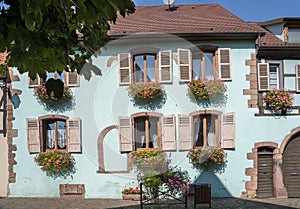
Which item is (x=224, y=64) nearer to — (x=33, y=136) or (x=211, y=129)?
(x=211, y=129)

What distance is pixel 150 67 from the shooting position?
9.02 meters

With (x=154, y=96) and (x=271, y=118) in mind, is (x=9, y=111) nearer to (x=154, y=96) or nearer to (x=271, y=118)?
(x=154, y=96)

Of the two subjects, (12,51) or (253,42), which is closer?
(12,51)

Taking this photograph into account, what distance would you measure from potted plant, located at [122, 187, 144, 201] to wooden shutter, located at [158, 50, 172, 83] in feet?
10.6

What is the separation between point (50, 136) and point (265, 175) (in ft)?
21.5

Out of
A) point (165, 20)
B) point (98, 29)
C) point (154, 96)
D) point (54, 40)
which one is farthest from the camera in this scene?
point (165, 20)

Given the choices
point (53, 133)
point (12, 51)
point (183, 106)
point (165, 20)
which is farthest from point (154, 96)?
point (12, 51)

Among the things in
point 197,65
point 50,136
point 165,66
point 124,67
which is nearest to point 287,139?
point 197,65

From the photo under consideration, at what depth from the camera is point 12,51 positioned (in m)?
1.44

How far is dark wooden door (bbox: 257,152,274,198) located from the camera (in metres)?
8.93

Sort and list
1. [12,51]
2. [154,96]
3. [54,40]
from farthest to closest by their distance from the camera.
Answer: [154,96] < [54,40] < [12,51]

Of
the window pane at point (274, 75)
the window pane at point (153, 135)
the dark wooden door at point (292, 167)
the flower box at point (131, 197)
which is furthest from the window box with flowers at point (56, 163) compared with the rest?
the window pane at point (274, 75)

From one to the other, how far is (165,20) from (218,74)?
240cm

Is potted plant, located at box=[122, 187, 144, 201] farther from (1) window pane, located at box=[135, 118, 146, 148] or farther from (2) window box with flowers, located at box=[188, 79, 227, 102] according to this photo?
(2) window box with flowers, located at box=[188, 79, 227, 102]
